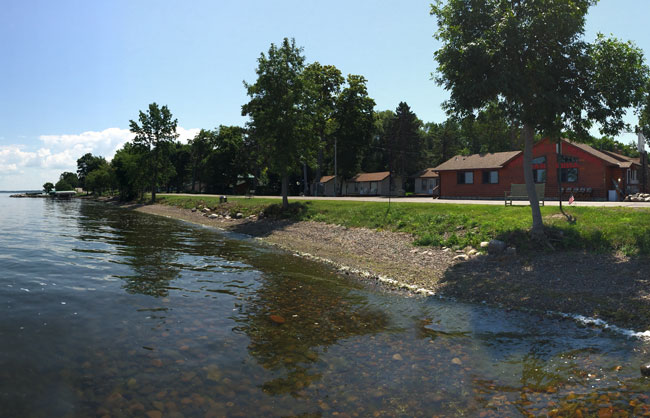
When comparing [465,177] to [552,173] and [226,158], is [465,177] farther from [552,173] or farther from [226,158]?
[226,158]

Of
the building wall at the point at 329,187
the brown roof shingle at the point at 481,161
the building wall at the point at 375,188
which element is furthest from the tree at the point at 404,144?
the brown roof shingle at the point at 481,161

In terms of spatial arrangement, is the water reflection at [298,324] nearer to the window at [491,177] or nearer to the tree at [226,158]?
the window at [491,177]

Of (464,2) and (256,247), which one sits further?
(256,247)

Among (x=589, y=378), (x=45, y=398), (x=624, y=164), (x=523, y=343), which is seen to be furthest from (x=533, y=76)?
(x=624, y=164)

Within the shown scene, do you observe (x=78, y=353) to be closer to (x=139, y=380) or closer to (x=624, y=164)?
(x=139, y=380)

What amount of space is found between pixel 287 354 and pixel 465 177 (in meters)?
43.7

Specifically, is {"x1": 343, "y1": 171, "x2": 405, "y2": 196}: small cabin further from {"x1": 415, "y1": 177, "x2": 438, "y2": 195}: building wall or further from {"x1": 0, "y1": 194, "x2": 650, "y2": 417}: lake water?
{"x1": 0, "y1": 194, "x2": 650, "y2": 417}: lake water

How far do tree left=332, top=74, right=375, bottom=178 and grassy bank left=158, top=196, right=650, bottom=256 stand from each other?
137 ft

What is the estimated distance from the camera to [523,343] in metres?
8.45

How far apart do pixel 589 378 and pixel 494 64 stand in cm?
1361

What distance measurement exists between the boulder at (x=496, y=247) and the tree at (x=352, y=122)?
52525mm

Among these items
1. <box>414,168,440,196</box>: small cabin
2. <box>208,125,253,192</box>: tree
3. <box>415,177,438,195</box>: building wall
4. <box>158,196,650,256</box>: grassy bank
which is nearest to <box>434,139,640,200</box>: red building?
<box>158,196,650,256</box>: grassy bank

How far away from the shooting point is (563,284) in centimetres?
1235

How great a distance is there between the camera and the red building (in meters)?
37.3
